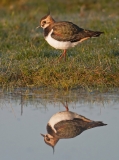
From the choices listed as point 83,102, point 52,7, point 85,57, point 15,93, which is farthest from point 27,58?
point 52,7

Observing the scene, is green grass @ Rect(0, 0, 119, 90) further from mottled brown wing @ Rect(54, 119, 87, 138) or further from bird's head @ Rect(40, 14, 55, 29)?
mottled brown wing @ Rect(54, 119, 87, 138)

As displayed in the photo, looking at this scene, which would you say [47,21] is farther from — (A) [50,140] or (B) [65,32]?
(A) [50,140]

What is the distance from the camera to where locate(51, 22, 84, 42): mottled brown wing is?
8.66 m

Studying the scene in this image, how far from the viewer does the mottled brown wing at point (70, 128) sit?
5695mm

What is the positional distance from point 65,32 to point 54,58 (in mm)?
646

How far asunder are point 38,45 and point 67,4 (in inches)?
225

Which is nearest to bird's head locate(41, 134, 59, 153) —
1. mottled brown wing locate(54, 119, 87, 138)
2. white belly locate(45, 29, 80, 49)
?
mottled brown wing locate(54, 119, 87, 138)

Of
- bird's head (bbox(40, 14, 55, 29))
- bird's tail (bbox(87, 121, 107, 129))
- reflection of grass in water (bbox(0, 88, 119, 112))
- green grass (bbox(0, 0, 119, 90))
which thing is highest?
bird's head (bbox(40, 14, 55, 29))

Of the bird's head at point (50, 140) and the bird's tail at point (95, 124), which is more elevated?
the bird's tail at point (95, 124)

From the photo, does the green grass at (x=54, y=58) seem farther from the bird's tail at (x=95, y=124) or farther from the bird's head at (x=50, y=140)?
the bird's head at (x=50, y=140)

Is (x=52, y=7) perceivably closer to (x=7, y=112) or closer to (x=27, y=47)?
(x=27, y=47)

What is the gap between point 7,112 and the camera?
21.3 ft

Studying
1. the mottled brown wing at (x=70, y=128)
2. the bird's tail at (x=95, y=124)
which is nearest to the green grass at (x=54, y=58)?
the mottled brown wing at (x=70, y=128)

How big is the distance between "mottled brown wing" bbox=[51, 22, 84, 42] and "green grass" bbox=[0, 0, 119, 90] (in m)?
0.32
